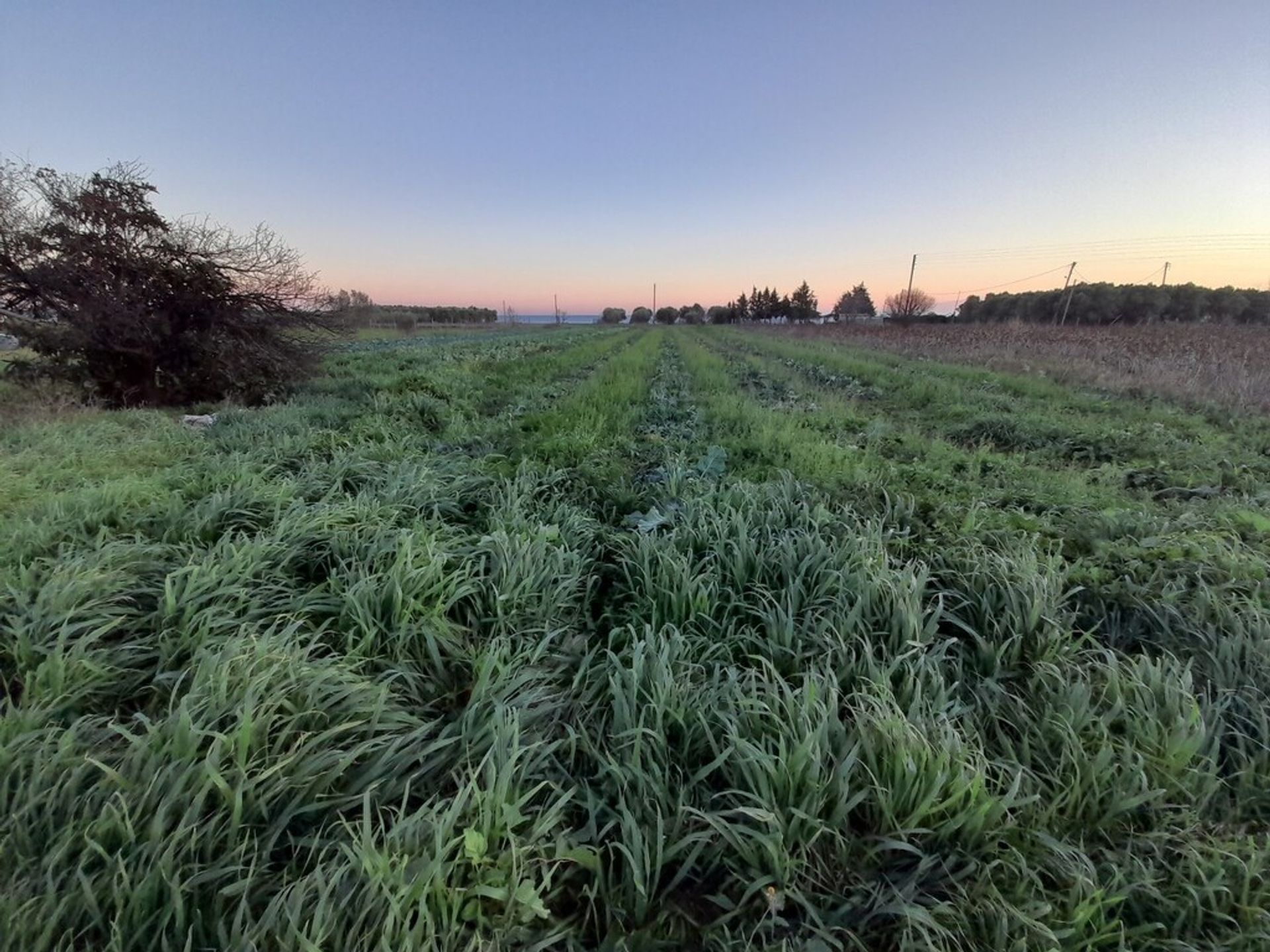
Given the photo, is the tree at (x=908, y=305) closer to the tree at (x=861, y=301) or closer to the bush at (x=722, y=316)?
the tree at (x=861, y=301)

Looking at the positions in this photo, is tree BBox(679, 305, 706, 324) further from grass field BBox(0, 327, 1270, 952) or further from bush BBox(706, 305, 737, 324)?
grass field BBox(0, 327, 1270, 952)

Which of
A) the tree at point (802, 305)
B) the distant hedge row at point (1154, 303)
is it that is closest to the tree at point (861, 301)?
the tree at point (802, 305)

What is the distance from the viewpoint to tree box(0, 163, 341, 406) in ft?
28.3

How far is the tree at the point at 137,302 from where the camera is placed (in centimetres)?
863

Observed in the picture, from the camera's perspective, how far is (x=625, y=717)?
82.6 inches

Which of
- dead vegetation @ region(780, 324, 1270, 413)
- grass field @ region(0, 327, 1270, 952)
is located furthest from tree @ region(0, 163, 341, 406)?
dead vegetation @ region(780, 324, 1270, 413)

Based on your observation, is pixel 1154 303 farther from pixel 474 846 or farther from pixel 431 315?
pixel 431 315

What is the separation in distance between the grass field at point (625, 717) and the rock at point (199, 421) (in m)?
3.11

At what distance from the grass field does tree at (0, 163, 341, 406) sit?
21.6 feet

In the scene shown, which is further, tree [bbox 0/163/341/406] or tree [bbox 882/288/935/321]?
tree [bbox 882/288/935/321]

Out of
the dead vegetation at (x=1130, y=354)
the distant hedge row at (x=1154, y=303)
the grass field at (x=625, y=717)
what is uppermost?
the distant hedge row at (x=1154, y=303)

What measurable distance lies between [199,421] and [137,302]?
354 cm

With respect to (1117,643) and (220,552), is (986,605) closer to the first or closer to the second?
(1117,643)

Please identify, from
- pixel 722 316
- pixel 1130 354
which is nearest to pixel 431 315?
pixel 722 316
